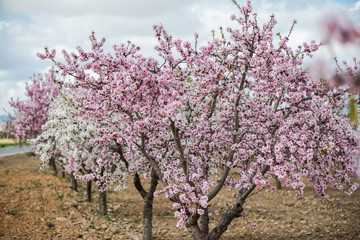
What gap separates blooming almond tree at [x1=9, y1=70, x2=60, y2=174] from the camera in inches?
918

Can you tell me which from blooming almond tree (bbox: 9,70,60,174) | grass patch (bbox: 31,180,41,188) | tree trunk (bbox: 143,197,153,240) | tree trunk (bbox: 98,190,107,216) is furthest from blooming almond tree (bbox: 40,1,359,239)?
blooming almond tree (bbox: 9,70,60,174)

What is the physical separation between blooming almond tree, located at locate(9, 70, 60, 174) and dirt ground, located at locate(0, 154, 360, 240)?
7453mm

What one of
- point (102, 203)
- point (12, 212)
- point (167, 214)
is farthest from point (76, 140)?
A: point (167, 214)

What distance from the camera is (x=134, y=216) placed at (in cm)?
1401

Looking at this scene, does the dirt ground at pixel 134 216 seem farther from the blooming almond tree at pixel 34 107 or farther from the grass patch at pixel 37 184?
the blooming almond tree at pixel 34 107

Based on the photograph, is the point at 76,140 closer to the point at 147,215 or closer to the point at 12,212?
the point at 147,215

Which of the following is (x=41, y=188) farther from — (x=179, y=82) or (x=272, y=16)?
(x=272, y=16)

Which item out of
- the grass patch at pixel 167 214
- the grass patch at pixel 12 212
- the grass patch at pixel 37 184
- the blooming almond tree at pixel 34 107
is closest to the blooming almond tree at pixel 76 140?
the grass patch at pixel 12 212

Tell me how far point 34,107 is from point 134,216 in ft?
48.0

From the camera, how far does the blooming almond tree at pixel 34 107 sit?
23317mm

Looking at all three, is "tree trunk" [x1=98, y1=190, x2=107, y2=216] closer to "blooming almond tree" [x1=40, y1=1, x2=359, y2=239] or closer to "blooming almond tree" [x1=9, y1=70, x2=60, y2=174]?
"blooming almond tree" [x1=40, y1=1, x2=359, y2=239]

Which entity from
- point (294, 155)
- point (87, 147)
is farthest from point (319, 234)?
point (87, 147)

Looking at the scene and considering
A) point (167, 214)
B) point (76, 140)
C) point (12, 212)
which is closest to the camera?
point (76, 140)

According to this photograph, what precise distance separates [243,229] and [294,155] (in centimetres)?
625
